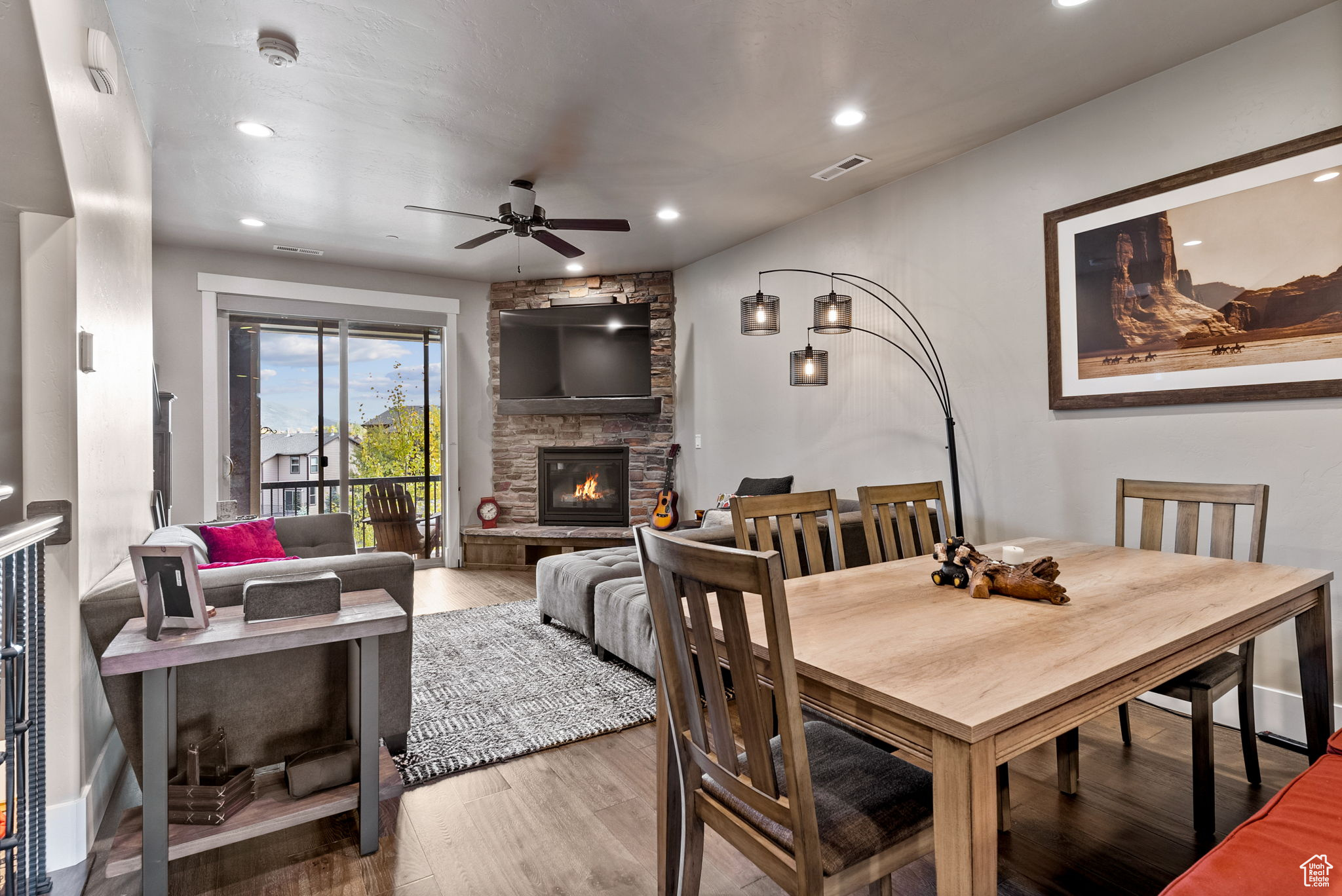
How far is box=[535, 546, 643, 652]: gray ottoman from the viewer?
3471 mm

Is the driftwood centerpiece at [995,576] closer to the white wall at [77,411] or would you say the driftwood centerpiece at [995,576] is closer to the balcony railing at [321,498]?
the white wall at [77,411]

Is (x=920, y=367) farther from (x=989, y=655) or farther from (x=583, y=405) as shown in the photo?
(x=583, y=405)

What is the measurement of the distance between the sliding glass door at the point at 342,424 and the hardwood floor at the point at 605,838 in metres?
4.03

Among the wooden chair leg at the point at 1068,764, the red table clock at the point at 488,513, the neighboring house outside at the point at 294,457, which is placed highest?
the neighboring house outside at the point at 294,457

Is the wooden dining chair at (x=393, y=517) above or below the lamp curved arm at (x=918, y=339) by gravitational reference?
below

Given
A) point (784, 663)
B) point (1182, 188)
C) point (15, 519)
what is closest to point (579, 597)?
point (15, 519)

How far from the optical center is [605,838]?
1884mm

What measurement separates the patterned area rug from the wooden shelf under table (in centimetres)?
39

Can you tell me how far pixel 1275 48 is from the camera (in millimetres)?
2445

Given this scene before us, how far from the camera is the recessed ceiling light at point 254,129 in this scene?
123 inches

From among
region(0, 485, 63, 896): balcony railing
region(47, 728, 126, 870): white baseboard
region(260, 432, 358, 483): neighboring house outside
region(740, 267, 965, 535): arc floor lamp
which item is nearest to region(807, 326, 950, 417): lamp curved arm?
region(740, 267, 965, 535): arc floor lamp

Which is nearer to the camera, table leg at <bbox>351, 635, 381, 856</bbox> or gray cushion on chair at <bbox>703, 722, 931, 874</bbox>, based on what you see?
gray cushion on chair at <bbox>703, 722, 931, 874</bbox>

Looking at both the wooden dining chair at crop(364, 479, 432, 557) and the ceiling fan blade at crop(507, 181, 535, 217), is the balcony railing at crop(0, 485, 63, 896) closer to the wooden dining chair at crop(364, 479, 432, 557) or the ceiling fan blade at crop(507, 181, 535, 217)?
the ceiling fan blade at crop(507, 181, 535, 217)

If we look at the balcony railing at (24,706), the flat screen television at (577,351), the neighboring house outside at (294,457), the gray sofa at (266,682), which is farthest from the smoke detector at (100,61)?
the flat screen television at (577,351)
